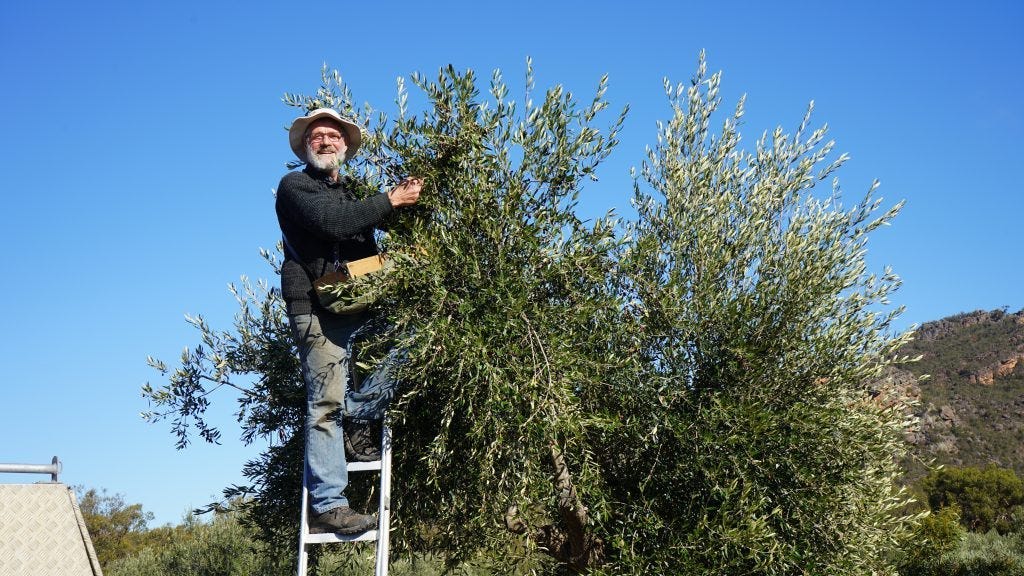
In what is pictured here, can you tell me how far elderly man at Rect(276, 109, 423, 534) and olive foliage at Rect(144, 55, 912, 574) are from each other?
29 cm

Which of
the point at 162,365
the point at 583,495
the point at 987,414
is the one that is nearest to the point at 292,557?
the point at 162,365

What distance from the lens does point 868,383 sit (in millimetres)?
9062

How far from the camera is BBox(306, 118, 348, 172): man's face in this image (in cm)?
744

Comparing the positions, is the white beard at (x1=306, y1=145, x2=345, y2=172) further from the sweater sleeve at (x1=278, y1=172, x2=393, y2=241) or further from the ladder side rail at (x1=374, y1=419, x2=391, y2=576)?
the ladder side rail at (x1=374, y1=419, x2=391, y2=576)

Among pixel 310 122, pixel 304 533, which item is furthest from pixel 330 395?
pixel 310 122

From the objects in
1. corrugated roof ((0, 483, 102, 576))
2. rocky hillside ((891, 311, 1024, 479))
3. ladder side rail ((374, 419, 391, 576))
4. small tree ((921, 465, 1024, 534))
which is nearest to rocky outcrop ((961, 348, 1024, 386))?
rocky hillside ((891, 311, 1024, 479))

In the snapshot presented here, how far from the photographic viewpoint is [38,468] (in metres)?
5.77

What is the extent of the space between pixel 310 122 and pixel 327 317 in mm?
1842

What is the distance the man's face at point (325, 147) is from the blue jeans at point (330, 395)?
1391 millimetres

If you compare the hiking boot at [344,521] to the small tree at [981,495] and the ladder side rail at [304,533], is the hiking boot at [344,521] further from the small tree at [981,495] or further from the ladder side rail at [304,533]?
the small tree at [981,495]

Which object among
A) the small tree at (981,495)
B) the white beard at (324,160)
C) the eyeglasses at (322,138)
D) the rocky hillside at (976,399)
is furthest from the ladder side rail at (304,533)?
the rocky hillside at (976,399)

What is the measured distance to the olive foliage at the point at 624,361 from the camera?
22.7 feet

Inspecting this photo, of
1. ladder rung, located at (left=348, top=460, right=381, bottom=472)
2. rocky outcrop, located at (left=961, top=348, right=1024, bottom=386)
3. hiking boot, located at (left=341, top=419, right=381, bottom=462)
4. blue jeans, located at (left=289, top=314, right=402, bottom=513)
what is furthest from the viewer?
rocky outcrop, located at (left=961, top=348, right=1024, bottom=386)

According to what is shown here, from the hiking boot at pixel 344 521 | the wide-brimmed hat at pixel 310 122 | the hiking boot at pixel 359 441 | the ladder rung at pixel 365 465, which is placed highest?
the wide-brimmed hat at pixel 310 122
